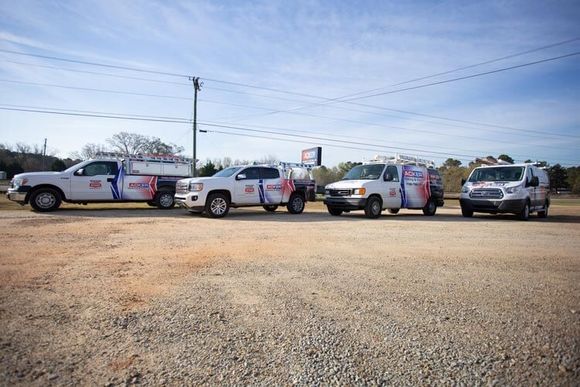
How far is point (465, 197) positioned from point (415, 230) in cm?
573

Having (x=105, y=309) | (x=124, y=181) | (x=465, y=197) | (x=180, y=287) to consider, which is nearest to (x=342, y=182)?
(x=465, y=197)

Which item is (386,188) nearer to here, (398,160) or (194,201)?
(398,160)

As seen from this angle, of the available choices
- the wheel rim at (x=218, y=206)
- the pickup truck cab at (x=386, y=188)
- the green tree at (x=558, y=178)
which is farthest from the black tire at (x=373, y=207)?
the green tree at (x=558, y=178)

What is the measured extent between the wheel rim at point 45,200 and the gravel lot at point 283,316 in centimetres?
660

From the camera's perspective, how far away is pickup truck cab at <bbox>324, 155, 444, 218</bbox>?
1209cm

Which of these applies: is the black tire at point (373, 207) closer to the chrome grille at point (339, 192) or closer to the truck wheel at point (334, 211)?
the chrome grille at point (339, 192)

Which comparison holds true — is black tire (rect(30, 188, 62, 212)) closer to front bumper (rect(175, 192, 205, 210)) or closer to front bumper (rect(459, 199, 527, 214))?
front bumper (rect(175, 192, 205, 210))

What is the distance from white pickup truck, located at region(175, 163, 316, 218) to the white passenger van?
6.41 meters

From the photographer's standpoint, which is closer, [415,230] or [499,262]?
[499,262]

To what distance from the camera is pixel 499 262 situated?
5438mm

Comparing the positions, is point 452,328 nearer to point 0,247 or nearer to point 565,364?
point 565,364

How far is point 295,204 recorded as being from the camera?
13953 mm

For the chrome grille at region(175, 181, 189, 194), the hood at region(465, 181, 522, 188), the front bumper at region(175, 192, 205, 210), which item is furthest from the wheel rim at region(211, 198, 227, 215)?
the hood at region(465, 181, 522, 188)

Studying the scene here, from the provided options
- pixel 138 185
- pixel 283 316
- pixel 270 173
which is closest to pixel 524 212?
Answer: pixel 270 173
